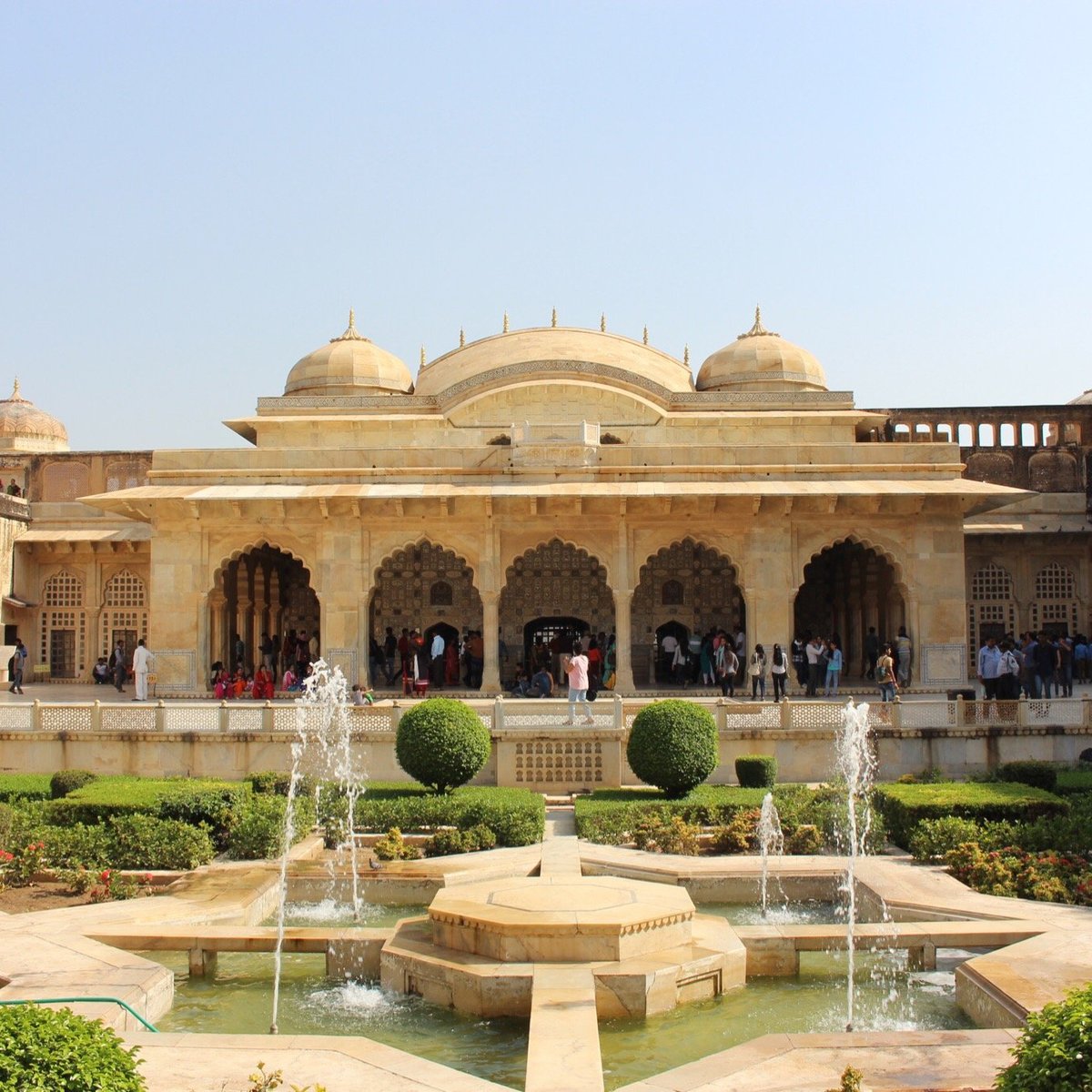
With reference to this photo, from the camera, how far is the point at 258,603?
23.8 metres

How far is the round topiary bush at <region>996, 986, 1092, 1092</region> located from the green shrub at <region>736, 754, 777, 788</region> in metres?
9.80

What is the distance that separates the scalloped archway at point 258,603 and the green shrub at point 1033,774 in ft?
37.7

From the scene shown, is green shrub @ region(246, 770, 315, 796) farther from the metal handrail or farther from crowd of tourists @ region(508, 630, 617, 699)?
the metal handrail

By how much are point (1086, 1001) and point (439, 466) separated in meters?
17.0

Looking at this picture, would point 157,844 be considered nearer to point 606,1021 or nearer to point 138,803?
point 138,803

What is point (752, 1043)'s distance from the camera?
605 centimetres

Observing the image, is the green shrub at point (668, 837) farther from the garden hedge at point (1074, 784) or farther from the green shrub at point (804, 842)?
the garden hedge at point (1074, 784)

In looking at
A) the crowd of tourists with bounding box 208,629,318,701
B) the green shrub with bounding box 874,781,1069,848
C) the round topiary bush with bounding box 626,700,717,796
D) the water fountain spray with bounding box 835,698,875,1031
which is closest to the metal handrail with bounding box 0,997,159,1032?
the water fountain spray with bounding box 835,698,875,1031

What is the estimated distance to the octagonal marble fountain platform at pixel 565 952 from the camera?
23.7 ft

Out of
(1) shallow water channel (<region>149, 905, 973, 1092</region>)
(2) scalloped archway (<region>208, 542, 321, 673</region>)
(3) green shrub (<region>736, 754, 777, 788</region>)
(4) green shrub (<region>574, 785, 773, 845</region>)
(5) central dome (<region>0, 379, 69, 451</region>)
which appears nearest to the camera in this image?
(1) shallow water channel (<region>149, 905, 973, 1092</region>)

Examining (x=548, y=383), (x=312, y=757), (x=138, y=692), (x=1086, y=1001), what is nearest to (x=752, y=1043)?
(x=1086, y=1001)

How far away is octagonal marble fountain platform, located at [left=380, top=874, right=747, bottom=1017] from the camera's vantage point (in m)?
7.21

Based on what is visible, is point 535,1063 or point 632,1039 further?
point 632,1039

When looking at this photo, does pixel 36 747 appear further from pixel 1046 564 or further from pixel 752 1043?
pixel 1046 564
